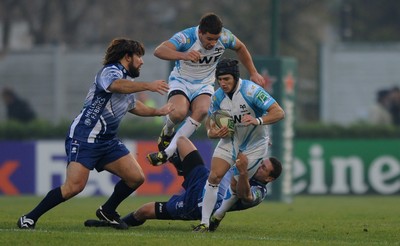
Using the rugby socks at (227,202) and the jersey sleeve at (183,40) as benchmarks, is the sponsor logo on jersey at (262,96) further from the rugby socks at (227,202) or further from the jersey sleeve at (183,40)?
the jersey sleeve at (183,40)

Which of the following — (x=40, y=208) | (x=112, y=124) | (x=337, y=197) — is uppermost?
(x=112, y=124)

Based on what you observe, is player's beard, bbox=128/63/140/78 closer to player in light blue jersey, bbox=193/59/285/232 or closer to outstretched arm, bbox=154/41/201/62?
player in light blue jersey, bbox=193/59/285/232

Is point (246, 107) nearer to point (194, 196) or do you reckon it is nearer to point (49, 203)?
point (194, 196)

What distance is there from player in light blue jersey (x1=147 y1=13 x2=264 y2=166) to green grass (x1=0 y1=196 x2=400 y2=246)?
1250 millimetres

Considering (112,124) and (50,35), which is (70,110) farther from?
(112,124)

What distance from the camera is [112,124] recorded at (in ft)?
47.2

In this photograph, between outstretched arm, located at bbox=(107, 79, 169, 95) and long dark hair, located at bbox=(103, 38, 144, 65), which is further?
long dark hair, located at bbox=(103, 38, 144, 65)

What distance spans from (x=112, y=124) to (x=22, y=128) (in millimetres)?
15207

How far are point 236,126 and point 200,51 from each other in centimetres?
196

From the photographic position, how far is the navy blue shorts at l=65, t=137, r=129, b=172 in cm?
1420

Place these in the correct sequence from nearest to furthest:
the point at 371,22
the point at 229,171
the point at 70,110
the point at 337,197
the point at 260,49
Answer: the point at 229,171, the point at 337,197, the point at 70,110, the point at 260,49, the point at 371,22

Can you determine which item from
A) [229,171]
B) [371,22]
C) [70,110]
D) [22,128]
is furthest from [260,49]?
[229,171]

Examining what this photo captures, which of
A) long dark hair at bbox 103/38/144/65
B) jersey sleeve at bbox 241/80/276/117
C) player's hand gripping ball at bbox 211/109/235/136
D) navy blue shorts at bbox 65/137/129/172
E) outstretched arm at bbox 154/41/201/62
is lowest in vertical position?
navy blue shorts at bbox 65/137/129/172

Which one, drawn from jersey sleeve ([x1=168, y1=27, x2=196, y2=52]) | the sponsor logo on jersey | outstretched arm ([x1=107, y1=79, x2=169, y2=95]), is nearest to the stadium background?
jersey sleeve ([x1=168, y1=27, x2=196, y2=52])
